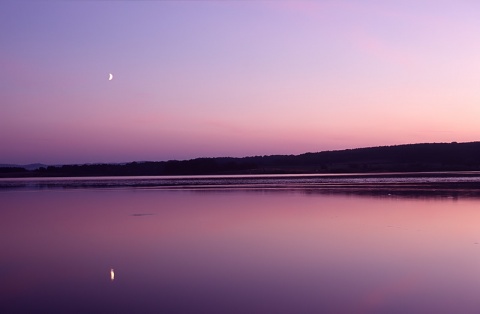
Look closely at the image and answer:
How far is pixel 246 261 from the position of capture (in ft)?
27.4

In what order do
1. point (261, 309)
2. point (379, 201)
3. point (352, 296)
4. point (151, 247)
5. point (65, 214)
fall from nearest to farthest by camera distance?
point (261, 309) → point (352, 296) → point (151, 247) → point (65, 214) → point (379, 201)

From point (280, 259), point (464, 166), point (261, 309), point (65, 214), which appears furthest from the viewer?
point (464, 166)

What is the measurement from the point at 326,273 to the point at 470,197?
41.9 ft

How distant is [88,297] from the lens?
6.46 m

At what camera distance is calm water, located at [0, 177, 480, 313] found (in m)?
6.16

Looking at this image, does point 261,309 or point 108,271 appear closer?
point 261,309

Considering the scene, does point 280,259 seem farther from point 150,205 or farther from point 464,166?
point 464,166

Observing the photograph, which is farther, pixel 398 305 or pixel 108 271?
pixel 108 271

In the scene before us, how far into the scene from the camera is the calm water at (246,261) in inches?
243

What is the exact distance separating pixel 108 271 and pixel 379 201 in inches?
454

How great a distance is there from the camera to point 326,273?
7477 mm

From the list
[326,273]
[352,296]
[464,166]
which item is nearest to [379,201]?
[326,273]

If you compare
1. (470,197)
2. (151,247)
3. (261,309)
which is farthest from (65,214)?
(470,197)

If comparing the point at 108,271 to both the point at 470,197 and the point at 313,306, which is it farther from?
the point at 470,197
